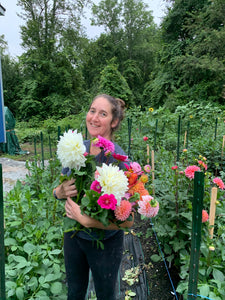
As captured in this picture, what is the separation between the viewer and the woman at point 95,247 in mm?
945

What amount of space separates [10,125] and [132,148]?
4.62 m

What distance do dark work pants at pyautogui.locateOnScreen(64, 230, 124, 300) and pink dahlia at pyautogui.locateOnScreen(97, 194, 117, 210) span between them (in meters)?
0.36

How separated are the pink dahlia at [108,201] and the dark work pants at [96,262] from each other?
1.17ft

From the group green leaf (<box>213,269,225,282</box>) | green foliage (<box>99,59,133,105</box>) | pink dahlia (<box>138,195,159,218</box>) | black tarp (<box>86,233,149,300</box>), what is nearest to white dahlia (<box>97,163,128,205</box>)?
pink dahlia (<box>138,195,159,218</box>)

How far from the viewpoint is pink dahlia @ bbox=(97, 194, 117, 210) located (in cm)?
68

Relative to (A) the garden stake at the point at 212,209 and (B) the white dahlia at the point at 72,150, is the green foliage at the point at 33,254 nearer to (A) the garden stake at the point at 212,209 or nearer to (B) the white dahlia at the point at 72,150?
(B) the white dahlia at the point at 72,150

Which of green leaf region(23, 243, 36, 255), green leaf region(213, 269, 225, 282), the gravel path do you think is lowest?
the gravel path

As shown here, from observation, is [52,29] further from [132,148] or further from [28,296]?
[28,296]

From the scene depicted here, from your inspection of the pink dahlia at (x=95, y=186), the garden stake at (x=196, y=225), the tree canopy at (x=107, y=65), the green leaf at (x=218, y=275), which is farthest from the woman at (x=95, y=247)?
the tree canopy at (x=107, y=65)

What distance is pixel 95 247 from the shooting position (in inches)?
38.5

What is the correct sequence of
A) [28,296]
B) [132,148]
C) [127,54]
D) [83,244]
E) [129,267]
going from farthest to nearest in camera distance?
[127,54]
[132,148]
[129,267]
[28,296]
[83,244]

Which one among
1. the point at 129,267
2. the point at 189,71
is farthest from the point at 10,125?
the point at 189,71

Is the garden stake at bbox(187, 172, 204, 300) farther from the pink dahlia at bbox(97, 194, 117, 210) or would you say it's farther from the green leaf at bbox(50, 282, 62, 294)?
the green leaf at bbox(50, 282, 62, 294)

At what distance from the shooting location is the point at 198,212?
0.76 metres
